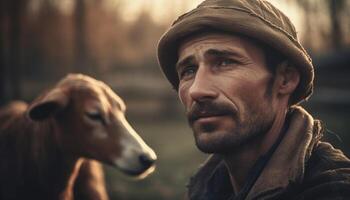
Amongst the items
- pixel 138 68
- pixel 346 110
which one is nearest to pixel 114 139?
pixel 346 110

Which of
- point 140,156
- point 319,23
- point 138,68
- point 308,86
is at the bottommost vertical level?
point 138,68

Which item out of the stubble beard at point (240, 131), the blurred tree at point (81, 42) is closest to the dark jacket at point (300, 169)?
the stubble beard at point (240, 131)

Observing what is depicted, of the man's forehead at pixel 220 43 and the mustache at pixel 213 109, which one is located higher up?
the man's forehead at pixel 220 43

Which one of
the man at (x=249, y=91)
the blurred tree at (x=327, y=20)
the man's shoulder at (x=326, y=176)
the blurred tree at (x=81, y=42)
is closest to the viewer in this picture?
the man's shoulder at (x=326, y=176)

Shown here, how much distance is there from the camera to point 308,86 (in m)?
2.85

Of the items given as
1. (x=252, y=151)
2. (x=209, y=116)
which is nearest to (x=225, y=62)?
(x=209, y=116)

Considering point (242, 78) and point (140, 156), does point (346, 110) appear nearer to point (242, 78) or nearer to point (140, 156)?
point (140, 156)

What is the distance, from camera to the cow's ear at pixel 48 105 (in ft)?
15.9

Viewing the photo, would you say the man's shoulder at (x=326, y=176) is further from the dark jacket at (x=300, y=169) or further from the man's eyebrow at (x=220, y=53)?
the man's eyebrow at (x=220, y=53)

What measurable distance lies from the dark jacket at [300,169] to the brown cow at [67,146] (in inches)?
97.9

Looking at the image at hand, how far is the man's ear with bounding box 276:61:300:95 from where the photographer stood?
277 cm

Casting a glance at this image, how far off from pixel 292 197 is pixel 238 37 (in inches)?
37.5

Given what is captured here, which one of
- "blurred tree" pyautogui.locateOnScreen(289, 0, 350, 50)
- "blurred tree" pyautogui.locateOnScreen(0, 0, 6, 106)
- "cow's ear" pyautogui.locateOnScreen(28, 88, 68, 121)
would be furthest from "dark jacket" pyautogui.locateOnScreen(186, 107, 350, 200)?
"blurred tree" pyautogui.locateOnScreen(289, 0, 350, 50)

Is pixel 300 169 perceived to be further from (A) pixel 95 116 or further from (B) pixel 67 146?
(B) pixel 67 146
